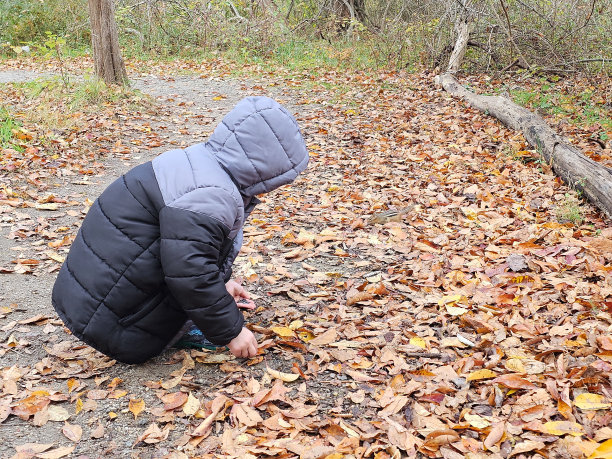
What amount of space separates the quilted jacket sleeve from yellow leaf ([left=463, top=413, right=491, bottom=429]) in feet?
3.50

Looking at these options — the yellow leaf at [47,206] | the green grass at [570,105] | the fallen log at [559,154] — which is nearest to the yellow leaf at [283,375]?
the fallen log at [559,154]

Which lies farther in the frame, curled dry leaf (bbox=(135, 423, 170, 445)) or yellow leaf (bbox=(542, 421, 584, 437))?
curled dry leaf (bbox=(135, 423, 170, 445))

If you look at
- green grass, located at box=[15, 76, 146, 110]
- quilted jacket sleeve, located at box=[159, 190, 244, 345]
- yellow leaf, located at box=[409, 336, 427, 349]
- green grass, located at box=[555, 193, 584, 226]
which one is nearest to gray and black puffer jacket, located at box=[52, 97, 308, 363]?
quilted jacket sleeve, located at box=[159, 190, 244, 345]

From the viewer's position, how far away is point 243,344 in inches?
93.4

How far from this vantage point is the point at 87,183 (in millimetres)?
5258

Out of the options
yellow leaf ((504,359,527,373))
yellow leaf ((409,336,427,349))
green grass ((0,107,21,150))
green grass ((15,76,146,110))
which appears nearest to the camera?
yellow leaf ((504,359,527,373))

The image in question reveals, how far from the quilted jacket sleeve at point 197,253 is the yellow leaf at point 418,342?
1.02m

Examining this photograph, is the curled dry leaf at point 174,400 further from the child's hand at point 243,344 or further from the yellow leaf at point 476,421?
the yellow leaf at point 476,421

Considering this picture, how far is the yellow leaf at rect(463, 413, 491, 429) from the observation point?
2.02m

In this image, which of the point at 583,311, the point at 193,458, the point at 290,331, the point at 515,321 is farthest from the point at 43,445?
the point at 583,311

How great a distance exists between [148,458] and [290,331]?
99 cm

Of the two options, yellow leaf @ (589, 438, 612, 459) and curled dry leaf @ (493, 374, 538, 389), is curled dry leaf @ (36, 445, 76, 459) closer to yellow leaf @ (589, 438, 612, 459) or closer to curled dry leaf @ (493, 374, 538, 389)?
curled dry leaf @ (493, 374, 538, 389)

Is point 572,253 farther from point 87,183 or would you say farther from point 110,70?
point 110,70

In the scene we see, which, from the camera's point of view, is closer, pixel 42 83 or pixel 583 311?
pixel 583 311
